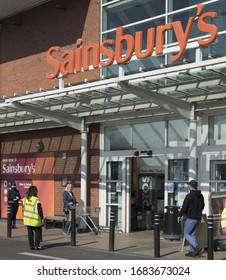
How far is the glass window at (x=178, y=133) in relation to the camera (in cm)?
Answer: 1455

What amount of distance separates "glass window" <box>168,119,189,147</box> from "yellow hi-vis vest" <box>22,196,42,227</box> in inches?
188

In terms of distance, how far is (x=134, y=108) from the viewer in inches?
588

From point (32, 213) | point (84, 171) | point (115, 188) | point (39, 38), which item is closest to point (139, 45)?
point (32, 213)

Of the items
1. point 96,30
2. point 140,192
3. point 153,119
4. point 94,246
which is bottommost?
point 94,246

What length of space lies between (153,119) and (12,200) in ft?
18.7

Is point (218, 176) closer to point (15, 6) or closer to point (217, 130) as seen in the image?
point (217, 130)

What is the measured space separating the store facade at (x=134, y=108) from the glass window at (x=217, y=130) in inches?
1.1

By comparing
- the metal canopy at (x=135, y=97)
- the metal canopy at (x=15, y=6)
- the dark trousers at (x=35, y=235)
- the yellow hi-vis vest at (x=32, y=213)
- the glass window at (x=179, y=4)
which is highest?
the metal canopy at (x=15, y=6)

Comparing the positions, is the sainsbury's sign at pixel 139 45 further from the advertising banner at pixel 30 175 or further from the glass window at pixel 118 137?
the advertising banner at pixel 30 175

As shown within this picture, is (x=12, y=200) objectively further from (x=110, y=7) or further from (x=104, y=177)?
(x=110, y=7)

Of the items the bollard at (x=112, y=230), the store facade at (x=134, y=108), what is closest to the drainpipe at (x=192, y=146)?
the store facade at (x=134, y=108)

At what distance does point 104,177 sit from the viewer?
16.5 metres
